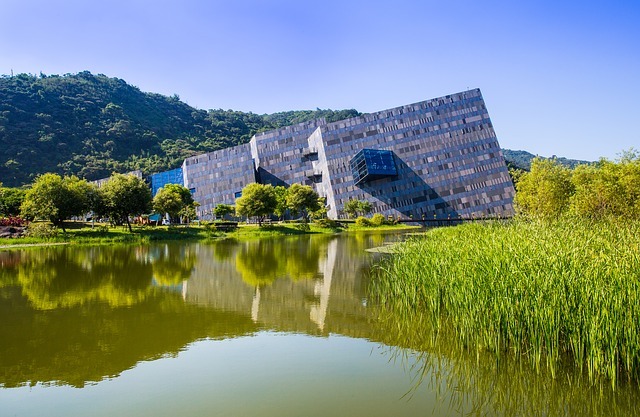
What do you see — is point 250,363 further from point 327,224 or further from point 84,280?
point 327,224

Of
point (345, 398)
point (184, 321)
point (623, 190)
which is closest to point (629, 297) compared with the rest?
point (345, 398)

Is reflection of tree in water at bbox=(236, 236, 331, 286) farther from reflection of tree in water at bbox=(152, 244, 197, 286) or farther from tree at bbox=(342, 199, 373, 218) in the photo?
tree at bbox=(342, 199, 373, 218)

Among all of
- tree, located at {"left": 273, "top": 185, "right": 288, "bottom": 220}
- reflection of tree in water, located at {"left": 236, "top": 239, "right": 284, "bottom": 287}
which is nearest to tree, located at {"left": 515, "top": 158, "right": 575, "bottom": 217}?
reflection of tree in water, located at {"left": 236, "top": 239, "right": 284, "bottom": 287}

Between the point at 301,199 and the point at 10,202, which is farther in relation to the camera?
the point at 301,199

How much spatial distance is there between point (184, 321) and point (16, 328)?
5175 millimetres

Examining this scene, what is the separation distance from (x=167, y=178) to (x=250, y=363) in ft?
370

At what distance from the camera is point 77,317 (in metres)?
14.9

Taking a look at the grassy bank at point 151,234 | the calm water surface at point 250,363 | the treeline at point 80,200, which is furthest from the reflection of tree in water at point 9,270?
the treeline at point 80,200

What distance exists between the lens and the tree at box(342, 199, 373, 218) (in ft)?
292

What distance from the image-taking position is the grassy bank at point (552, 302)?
7.81 m

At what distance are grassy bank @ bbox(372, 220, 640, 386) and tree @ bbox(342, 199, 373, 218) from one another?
75647mm

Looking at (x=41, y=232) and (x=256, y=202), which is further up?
(x=256, y=202)

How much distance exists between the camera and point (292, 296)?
17719 mm

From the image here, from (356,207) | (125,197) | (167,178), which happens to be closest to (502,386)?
(125,197)
